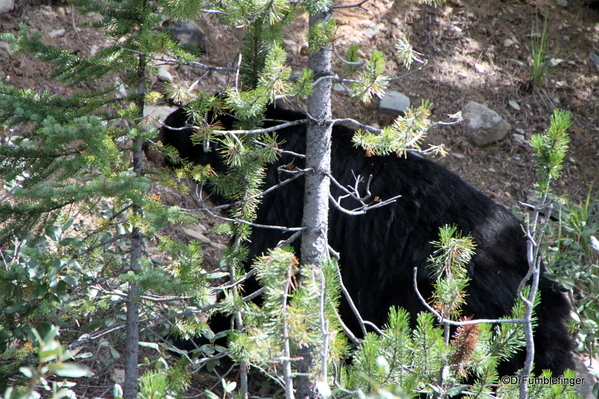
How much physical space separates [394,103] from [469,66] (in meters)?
1.27

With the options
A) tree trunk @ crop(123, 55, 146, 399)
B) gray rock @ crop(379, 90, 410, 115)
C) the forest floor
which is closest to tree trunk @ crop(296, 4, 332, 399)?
tree trunk @ crop(123, 55, 146, 399)

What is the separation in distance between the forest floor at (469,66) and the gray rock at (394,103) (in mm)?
89

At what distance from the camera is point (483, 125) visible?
17.5 ft

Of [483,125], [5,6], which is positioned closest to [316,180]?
[483,125]

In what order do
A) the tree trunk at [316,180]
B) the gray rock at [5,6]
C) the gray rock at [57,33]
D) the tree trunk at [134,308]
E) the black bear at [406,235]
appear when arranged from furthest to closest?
the gray rock at [57,33]
the gray rock at [5,6]
the black bear at [406,235]
the tree trunk at [134,308]
the tree trunk at [316,180]

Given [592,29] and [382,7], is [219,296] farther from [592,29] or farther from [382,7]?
[592,29]

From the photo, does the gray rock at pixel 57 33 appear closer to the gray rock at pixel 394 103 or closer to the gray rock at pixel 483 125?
the gray rock at pixel 394 103

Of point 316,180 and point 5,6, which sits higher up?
point 5,6

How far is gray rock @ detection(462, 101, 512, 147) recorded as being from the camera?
531 cm

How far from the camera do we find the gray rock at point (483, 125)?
5.31 meters

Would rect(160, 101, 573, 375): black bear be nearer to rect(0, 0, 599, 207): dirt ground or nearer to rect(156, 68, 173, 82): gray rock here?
rect(156, 68, 173, 82): gray rock

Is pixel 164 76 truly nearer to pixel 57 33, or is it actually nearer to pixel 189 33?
pixel 189 33

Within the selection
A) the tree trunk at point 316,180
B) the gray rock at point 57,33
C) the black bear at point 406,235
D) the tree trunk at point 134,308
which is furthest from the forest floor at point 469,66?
the tree trunk at point 316,180

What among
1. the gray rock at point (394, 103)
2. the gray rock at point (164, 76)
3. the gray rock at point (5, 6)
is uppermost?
the gray rock at point (5, 6)
